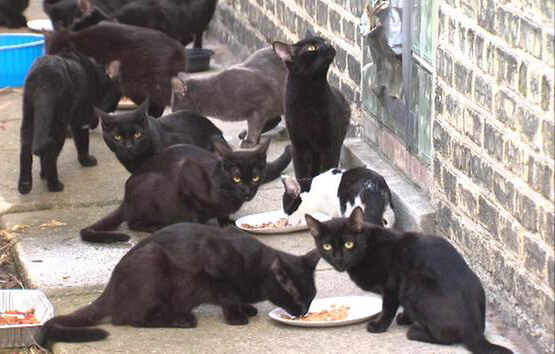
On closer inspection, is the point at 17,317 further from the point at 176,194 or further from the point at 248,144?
the point at 248,144

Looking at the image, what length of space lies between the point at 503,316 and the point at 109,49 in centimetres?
477

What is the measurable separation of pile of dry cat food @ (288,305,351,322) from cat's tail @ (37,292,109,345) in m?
0.99

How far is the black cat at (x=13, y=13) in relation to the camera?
43.7 ft

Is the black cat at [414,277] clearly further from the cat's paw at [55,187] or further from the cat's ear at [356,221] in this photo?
the cat's paw at [55,187]

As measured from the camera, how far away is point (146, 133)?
8141mm

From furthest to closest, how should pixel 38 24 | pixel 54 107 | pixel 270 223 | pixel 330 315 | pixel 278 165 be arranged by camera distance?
pixel 38 24, pixel 278 165, pixel 54 107, pixel 270 223, pixel 330 315

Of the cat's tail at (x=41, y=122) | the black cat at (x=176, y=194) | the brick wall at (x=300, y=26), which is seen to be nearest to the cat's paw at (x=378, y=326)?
the black cat at (x=176, y=194)

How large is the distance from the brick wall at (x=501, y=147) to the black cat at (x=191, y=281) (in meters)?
0.98

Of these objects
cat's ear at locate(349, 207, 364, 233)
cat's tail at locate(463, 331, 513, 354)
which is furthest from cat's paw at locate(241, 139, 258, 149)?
cat's tail at locate(463, 331, 513, 354)

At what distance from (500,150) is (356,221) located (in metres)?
0.83

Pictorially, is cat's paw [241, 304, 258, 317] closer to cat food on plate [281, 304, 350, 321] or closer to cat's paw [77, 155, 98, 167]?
cat food on plate [281, 304, 350, 321]

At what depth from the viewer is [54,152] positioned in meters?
8.67

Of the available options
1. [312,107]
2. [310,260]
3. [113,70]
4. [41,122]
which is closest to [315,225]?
[310,260]

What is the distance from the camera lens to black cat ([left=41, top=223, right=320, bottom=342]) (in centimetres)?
630
